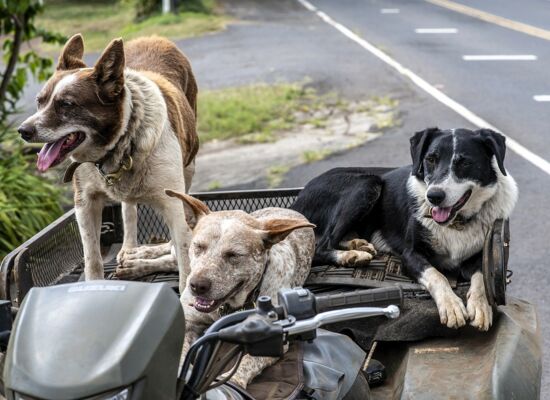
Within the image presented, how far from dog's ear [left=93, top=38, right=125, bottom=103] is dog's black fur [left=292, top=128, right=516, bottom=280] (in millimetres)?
1053

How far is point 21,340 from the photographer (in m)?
1.96

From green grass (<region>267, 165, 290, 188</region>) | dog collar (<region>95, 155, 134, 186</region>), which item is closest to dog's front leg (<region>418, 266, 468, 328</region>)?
dog collar (<region>95, 155, 134, 186</region>)

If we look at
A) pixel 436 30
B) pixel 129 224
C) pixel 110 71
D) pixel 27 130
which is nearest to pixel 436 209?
pixel 110 71

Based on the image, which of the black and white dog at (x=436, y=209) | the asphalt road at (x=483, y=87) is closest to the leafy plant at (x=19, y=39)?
the asphalt road at (x=483, y=87)

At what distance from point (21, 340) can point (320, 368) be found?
122cm

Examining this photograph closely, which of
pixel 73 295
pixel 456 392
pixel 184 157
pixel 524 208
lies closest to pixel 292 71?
pixel 524 208

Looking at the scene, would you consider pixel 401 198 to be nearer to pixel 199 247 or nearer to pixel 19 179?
pixel 199 247

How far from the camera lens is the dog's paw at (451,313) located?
3494 mm

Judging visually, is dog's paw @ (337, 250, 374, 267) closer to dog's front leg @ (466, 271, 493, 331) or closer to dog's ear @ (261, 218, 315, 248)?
dog's front leg @ (466, 271, 493, 331)

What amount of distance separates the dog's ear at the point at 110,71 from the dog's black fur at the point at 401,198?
1053 mm

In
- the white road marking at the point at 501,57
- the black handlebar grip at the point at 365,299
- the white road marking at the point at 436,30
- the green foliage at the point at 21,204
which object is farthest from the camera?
the white road marking at the point at 436,30

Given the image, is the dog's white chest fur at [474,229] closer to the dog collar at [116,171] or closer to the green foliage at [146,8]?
the dog collar at [116,171]

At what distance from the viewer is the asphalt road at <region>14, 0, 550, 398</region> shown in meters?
8.53

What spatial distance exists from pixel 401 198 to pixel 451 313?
100 cm
